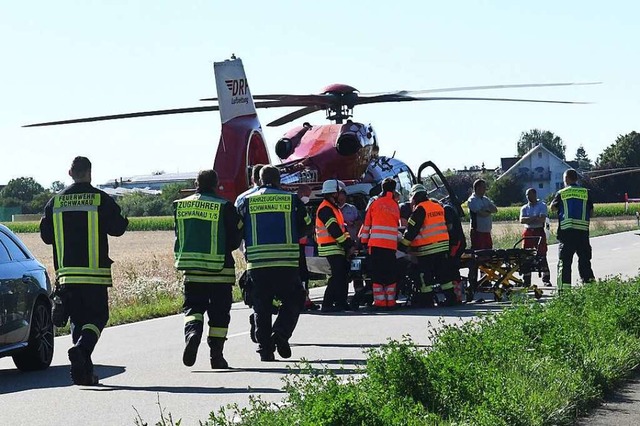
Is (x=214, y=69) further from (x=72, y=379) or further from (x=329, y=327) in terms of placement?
(x=72, y=379)

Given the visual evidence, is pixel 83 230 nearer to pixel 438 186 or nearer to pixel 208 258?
pixel 208 258

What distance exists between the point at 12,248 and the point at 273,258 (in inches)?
103

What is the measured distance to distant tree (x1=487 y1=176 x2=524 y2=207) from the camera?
115 metres

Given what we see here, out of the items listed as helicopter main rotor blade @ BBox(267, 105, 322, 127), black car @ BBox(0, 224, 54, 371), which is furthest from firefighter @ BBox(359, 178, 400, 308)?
black car @ BBox(0, 224, 54, 371)

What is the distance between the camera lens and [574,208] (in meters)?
19.8

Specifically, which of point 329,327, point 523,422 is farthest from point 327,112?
point 523,422

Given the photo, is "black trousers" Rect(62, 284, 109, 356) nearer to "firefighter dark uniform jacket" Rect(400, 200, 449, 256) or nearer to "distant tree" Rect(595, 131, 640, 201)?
"firefighter dark uniform jacket" Rect(400, 200, 449, 256)

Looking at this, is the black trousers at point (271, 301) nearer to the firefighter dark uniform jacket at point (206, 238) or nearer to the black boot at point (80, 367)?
the firefighter dark uniform jacket at point (206, 238)

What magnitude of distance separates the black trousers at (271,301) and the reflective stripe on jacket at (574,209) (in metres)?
7.61

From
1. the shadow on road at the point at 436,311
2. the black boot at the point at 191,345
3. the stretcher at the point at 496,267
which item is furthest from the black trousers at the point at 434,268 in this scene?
the black boot at the point at 191,345

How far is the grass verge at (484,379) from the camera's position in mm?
7801

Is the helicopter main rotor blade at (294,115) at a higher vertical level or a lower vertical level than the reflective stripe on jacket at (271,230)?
higher

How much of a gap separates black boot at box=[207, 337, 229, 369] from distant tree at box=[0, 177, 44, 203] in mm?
127067

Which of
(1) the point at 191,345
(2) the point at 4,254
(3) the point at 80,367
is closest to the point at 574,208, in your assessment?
(1) the point at 191,345
